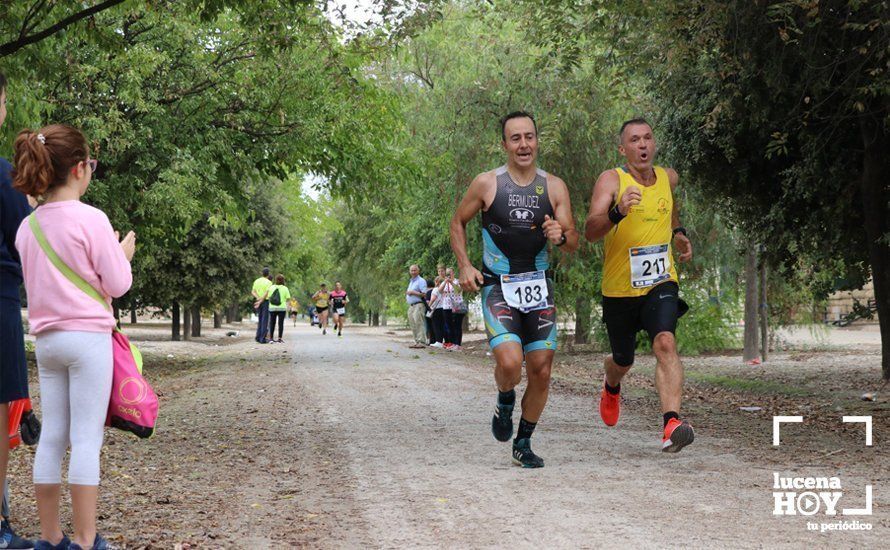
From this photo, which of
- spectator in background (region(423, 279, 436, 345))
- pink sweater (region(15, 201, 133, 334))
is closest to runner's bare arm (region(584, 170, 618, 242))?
pink sweater (region(15, 201, 133, 334))

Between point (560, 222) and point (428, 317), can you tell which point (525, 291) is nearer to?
point (560, 222)

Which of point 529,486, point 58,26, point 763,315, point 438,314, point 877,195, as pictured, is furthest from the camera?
point 438,314

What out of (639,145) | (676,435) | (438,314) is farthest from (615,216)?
(438,314)

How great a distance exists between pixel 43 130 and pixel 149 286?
3193cm

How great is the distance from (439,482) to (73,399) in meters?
2.83

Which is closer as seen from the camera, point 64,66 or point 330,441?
point 330,441

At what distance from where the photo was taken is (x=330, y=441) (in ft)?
30.6

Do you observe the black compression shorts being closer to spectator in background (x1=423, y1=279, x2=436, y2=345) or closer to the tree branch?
the tree branch

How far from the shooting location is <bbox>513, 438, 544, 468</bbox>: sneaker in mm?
7535

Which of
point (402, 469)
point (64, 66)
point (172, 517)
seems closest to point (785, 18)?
point (402, 469)

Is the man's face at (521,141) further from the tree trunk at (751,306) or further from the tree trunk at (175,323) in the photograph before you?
the tree trunk at (175,323)

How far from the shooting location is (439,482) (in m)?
6.99

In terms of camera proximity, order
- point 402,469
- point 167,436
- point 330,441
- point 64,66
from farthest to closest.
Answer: point 64,66
point 167,436
point 330,441
point 402,469

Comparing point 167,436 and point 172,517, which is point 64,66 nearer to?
point 167,436
